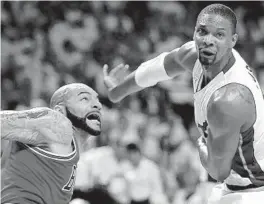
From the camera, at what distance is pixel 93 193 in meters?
4.85

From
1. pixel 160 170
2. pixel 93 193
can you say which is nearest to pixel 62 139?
pixel 93 193

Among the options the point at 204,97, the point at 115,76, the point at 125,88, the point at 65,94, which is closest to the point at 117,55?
the point at 115,76

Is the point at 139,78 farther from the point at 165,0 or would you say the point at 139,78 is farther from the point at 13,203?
the point at 165,0

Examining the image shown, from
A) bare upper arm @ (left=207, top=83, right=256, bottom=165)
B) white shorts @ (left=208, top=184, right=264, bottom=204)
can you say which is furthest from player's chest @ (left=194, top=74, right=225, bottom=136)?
white shorts @ (left=208, top=184, right=264, bottom=204)

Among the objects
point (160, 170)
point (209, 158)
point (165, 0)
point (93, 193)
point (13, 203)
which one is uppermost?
point (209, 158)

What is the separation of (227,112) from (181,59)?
3.06 feet

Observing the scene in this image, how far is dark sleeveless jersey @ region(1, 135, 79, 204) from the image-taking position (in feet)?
8.67

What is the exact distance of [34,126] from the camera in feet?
8.21

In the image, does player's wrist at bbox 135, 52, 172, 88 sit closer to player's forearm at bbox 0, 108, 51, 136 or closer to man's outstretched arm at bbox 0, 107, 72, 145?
man's outstretched arm at bbox 0, 107, 72, 145

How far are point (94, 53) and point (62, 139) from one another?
5.00m

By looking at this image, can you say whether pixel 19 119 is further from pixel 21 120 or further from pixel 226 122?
pixel 226 122

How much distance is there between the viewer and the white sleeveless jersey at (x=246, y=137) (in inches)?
102

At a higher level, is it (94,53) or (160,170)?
(94,53)

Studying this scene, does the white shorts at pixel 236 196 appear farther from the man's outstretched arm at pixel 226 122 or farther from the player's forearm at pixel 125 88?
the player's forearm at pixel 125 88
